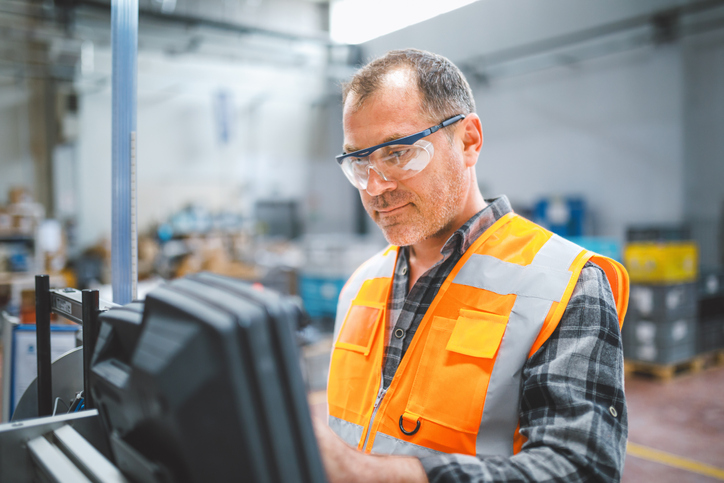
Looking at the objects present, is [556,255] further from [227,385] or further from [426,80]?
[227,385]

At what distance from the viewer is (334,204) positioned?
16031 millimetres

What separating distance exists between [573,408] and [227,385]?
80 cm

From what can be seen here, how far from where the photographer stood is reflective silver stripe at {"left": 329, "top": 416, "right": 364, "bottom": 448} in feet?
4.82

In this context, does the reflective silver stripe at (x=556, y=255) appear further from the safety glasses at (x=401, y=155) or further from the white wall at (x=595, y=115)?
the white wall at (x=595, y=115)

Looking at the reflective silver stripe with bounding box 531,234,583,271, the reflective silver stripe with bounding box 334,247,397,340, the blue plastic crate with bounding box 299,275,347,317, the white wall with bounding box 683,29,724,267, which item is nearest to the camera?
the reflective silver stripe with bounding box 531,234,583,271

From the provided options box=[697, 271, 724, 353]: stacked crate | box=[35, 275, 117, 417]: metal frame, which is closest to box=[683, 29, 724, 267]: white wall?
box=[697, 271, 724, 353]: stacked crate

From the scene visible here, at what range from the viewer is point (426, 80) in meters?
1.47

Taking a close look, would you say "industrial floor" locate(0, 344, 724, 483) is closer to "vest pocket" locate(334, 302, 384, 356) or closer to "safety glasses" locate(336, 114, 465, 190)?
"vest pocket" locate(334, 302, 384, 356)

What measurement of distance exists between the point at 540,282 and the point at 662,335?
6.09 meters

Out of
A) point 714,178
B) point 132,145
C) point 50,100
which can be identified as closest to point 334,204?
point 50,100

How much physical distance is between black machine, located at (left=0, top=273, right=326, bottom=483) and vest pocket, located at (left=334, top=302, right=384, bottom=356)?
96 centimetres

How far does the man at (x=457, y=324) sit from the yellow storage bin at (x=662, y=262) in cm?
580

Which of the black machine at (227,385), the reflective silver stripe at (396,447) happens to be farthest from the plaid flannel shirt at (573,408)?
the black machine at (227,385)

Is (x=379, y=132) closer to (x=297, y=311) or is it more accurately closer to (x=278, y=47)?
(x=297, y=311)
